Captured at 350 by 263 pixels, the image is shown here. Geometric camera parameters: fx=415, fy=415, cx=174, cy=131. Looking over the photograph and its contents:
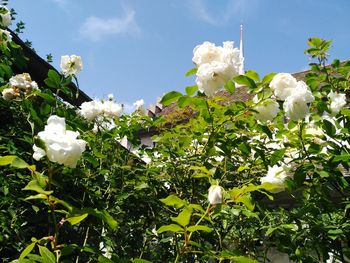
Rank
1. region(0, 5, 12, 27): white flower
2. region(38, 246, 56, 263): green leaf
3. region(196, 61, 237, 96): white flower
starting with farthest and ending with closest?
region(0, 5, 12, 27): white flower → region(196, 61, 237, 96): white flower → region(38, 246, 56, 263): green leaf

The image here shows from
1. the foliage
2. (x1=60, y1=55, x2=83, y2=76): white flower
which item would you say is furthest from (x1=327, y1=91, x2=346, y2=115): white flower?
(x1=60, y1=55, x2=83, y2=76): white flower

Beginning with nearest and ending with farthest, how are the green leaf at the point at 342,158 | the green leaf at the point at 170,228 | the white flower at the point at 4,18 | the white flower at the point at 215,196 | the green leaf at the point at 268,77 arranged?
the green leaf at the point at 170,228
the white flower at the point at 215,196
the green leaf at the point at 268,77
the green leaf at the point at 342,158
the white flower at the point at 4,18

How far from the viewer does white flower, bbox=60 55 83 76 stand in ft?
8.63

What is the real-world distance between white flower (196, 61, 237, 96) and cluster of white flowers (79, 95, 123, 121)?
1.20 metres

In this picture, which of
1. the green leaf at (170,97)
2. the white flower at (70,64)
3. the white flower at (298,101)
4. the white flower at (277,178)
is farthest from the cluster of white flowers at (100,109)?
the white flower at (298,101)

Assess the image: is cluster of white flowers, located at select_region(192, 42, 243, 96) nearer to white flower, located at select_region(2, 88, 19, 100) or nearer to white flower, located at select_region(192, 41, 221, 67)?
white flower, located at select_region(192, 41, 221, 67)

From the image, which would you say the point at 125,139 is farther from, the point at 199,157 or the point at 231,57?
the point at 231,57

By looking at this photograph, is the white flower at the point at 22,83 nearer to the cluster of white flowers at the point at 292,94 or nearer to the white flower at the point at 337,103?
the cluster of white flowers at the point at 292,94

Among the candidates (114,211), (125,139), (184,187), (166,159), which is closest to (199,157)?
(184,187)

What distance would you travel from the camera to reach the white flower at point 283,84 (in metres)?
1.55

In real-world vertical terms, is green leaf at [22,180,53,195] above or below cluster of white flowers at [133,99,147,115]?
below

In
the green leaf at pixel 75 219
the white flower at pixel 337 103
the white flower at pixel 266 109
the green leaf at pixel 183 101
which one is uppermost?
the white flower at pixel 337 103

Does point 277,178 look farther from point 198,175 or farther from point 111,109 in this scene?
point 111,109

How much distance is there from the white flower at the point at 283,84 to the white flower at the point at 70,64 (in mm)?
1474
